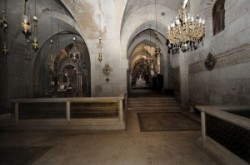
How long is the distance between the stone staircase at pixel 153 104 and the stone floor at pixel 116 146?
5142 millimetres

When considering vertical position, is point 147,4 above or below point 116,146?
above

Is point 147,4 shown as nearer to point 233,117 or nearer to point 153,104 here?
point 153,104

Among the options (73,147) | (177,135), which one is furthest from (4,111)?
(177,135)

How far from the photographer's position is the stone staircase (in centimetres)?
1241

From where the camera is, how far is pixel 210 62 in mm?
8547

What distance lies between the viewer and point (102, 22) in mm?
10414

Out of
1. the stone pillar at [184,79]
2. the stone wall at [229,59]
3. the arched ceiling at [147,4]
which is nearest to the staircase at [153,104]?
the stone pillar at [184,79]

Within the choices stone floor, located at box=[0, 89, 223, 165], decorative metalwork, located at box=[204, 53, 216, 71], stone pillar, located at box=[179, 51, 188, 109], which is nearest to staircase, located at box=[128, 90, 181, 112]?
stone pillar, located at box=[179, 51, 188, 109]

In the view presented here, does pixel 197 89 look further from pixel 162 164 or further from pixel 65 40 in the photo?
pixel 65 40

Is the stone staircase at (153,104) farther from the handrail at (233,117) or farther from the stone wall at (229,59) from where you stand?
the handrail at (233,117)

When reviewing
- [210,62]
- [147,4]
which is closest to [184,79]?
[210,62]

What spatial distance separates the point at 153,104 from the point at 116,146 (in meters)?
8.00

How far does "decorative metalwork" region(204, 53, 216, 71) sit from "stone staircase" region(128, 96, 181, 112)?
4163 millimetres

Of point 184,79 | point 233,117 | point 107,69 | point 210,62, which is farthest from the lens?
point 184,79
